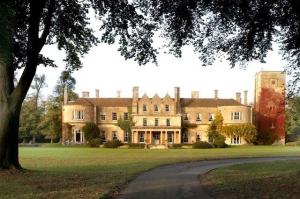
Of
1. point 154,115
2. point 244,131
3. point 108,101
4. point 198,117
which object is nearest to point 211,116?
Result: point 198,117

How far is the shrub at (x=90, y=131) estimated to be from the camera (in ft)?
253

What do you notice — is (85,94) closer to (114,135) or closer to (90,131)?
(114,135)

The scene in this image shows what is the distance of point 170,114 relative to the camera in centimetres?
8094

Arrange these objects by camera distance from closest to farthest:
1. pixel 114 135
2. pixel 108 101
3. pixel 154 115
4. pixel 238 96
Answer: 1. pixel 154 115
2. pixel 114 135
3. pixel 238 96
4. pixel 108 101

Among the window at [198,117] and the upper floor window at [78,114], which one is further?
the window at [198,117]

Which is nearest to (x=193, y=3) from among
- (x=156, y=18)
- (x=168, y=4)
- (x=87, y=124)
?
(x=168, y=4)

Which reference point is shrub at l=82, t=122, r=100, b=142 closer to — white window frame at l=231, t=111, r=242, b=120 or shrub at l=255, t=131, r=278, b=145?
white window frame at l=231, t=111, r=242, b=120

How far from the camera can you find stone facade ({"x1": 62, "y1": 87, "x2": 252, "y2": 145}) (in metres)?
78.7

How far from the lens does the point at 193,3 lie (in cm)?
1717

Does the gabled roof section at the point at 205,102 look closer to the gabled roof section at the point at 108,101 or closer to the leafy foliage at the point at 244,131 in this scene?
the leafy foliage at the point at 244,131

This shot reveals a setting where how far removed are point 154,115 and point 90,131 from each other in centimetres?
1087

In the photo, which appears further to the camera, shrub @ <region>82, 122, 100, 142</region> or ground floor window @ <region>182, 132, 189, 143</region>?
ground floor window @ <region>182, 132, 189, 143</region>

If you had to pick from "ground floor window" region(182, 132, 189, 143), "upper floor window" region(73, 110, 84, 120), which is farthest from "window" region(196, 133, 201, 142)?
"upper floor window" region(73, 110, 84, 120)

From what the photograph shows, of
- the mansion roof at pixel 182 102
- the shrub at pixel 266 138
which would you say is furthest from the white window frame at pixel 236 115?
the shrub at pixel 266 138
